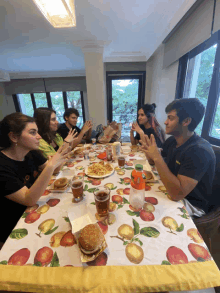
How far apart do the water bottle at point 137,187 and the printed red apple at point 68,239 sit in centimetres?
34

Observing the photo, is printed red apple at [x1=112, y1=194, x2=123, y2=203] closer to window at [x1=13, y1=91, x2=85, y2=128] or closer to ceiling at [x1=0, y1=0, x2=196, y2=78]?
ceiling at [x1=0, y1=0, x2=196, y2=78]

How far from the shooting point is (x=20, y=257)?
1.52ft

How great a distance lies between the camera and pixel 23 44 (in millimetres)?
2393

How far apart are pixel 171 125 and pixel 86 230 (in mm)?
964

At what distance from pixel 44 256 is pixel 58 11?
1569 mm

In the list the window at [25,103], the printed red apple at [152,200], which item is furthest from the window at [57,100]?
the printed red apple at [152,200]

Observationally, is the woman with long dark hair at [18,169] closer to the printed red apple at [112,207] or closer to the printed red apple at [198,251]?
the printed red apple at [112,207]

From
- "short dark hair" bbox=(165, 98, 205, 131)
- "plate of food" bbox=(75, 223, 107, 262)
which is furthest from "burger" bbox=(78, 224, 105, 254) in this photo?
"short dark hair" bbox=(165, 98, 205, 131)

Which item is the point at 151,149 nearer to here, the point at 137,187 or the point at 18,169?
the point at 137,187

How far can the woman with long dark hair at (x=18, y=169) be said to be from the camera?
0.68 meters

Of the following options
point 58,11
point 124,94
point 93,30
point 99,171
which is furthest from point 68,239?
point 124,94

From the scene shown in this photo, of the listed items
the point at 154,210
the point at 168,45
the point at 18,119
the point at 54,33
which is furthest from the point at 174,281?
the point at 54,33

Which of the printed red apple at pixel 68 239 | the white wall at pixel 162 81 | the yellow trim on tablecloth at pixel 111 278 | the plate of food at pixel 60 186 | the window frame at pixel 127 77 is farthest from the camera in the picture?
the window frame at pixel 127 77

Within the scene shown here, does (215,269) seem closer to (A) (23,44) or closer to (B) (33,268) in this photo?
(B) (33,268)
